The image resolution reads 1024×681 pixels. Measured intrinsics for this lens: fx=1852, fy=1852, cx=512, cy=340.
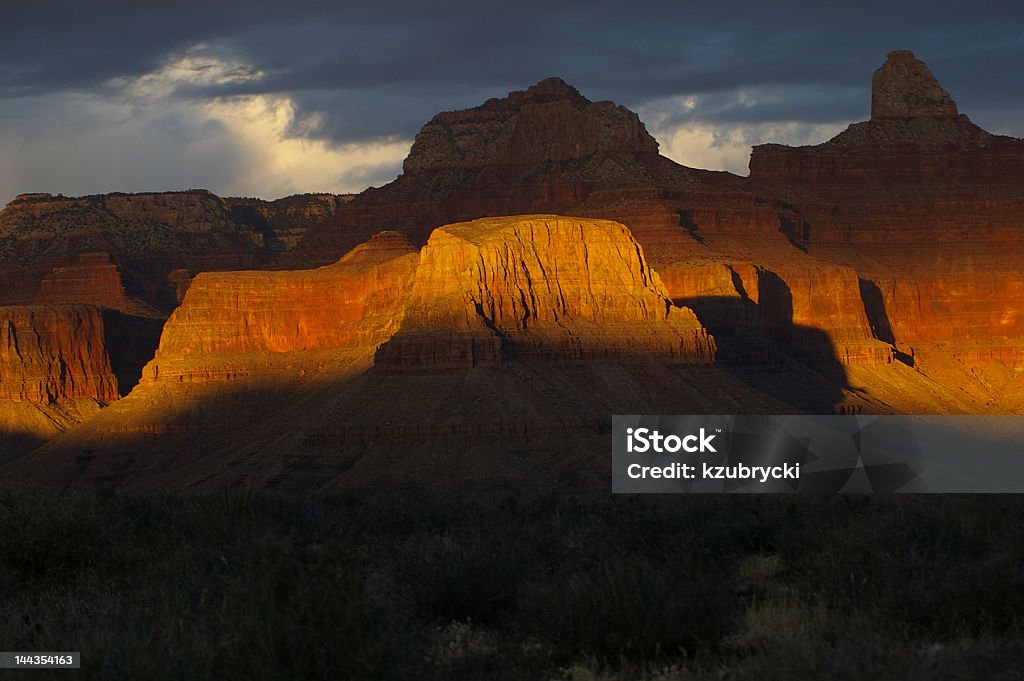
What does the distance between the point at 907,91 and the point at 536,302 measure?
95569mm

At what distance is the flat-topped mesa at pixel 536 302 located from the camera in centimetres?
9556

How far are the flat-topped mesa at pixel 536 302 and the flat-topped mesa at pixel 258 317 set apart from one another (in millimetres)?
22547

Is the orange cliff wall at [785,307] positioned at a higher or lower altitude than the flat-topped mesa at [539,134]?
lower

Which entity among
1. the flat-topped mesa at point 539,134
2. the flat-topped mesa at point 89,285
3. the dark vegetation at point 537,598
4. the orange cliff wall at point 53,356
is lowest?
the orange cliff wall at point 53,356

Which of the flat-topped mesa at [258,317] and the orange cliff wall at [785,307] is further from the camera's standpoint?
the flat-topped mesa at [258,317]

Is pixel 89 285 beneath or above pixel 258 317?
above

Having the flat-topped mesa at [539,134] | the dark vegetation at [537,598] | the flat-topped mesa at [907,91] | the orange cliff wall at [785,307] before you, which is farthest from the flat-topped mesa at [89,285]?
the dark vegetation at [537,598]

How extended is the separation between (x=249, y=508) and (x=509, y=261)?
67.9 m

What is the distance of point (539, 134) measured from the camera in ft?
Result: 619

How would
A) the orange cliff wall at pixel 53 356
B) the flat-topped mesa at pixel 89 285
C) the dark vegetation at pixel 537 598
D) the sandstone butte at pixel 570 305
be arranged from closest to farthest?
1. the dark vegetation at pixel 537 598
2. the sandstone butte at pixel 570 305
3. the orange cliff wall at pixel 53 356
4. the flat-topped mesa at pixel 89 285

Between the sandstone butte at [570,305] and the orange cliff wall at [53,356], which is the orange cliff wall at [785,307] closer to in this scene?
the sandstone butte at [570,305]

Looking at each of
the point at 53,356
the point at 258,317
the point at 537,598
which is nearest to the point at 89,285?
the point at 53,356

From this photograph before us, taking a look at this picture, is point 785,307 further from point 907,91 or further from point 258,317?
point 907,91

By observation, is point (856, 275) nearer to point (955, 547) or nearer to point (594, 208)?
point (594, 208)
